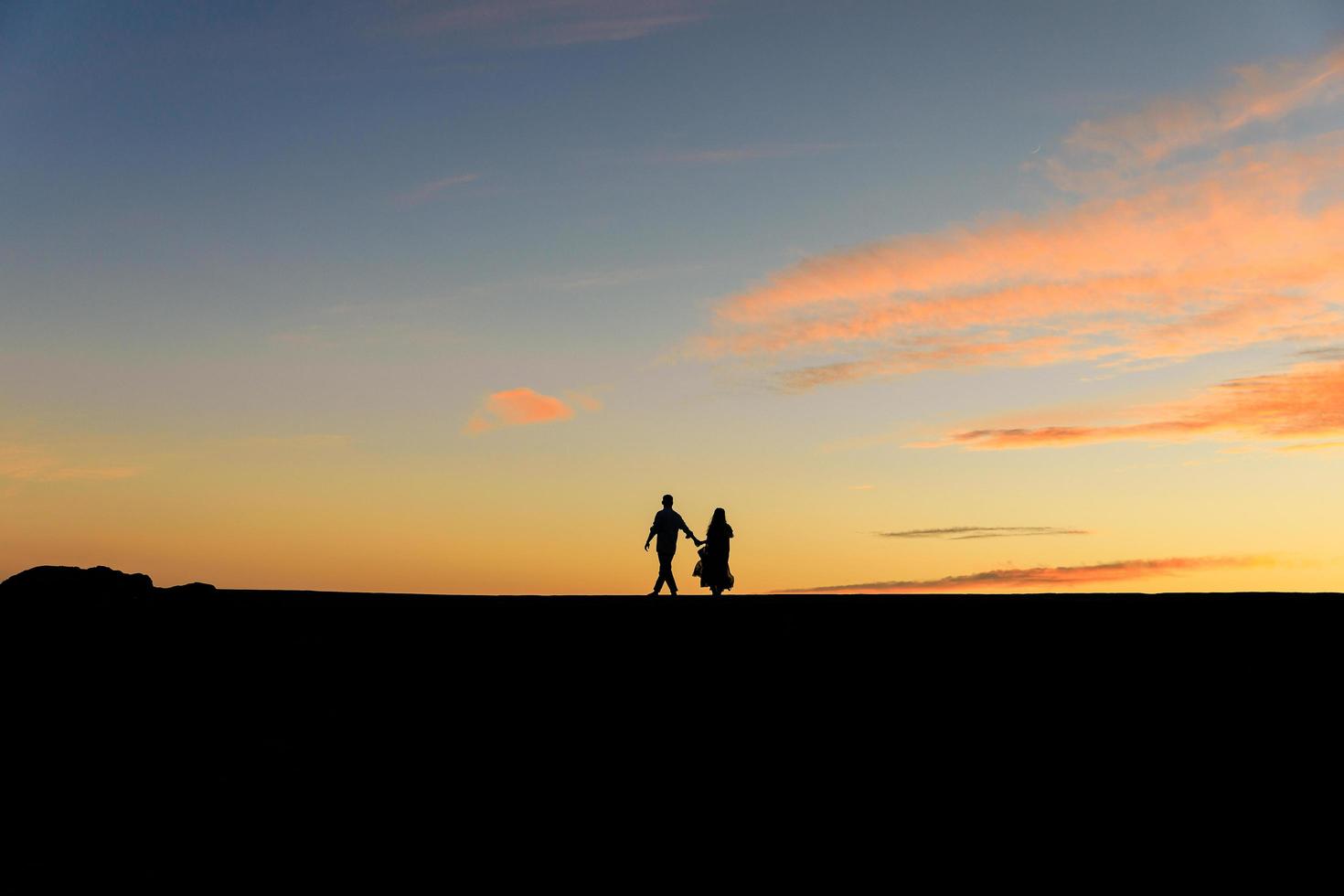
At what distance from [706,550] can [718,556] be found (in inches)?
12.0

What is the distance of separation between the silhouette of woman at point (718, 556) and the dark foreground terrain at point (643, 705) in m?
5.42

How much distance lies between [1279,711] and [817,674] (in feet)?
14.5

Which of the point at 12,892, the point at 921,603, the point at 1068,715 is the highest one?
the point at 921,603

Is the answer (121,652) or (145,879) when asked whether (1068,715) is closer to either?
(145,879)

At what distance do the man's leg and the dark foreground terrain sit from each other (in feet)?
15.6

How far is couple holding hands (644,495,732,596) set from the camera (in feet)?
81.7

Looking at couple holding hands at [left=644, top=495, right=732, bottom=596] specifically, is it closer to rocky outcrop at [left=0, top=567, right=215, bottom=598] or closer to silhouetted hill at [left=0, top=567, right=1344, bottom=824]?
silhouetted hill at [left=0, top=567, right=1344, bottom=824]

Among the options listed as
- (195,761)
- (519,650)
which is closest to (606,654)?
(519,650)

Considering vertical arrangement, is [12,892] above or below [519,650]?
below

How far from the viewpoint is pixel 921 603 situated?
73.3 feet

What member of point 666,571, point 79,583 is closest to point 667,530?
point 666,571

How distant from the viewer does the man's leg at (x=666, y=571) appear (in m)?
25.1

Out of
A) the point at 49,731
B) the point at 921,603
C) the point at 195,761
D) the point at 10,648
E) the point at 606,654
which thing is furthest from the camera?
the point at 921,603

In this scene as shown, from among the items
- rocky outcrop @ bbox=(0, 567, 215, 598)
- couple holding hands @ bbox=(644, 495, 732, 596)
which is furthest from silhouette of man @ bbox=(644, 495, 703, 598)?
rocky outcrop @ bbox=(0, 567, 215, 598)
